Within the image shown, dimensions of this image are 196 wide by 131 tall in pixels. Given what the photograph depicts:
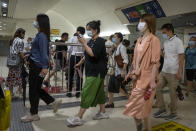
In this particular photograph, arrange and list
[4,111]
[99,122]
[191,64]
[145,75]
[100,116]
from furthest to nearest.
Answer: [191,64]
[100,116]
[99,122]
[145,75]
[4,111]

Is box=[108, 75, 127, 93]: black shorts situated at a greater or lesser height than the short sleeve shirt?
lesser

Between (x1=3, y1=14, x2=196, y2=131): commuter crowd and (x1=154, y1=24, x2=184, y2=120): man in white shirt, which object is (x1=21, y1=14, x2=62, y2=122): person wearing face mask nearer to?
(x1=3, y1=14, x2=196, y2=131): commuter crowd

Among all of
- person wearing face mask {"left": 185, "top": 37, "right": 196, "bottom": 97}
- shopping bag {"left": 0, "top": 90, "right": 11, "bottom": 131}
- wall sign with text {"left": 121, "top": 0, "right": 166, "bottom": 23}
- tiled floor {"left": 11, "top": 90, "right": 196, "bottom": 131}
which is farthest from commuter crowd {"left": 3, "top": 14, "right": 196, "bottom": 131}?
wall sign with text {"left": 121, "top": 0, "right": 166, "bottom": 23}

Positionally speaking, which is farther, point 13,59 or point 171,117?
point 13,59

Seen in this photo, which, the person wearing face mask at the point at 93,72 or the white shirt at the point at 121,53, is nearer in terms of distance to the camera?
the person wearing face mask at the point at 93,72

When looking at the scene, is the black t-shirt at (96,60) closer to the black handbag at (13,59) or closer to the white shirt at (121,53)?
the white shirt at (121,53)

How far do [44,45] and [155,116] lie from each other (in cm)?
216

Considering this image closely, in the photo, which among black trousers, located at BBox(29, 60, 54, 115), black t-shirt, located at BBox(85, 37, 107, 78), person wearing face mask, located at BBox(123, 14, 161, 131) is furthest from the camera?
black trousers, located at BBox(29, 60, 54, 115)

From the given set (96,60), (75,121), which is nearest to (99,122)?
(75,121)

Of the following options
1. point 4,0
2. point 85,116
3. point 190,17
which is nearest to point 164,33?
point 85,116

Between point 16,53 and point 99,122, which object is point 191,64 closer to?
point 99,122

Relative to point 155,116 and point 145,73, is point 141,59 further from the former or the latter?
point 155,116

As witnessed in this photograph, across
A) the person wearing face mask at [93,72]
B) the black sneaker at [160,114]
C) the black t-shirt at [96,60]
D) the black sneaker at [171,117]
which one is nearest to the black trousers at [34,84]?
the person wearing face mask at [93,72]

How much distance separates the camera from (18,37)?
379 cm
